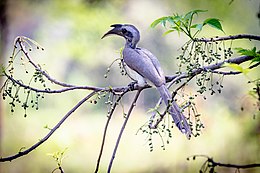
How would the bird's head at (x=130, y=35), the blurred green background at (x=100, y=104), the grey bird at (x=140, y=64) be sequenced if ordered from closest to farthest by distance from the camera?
1. the grey bird at (x=140, y=64)
2. the bird's head at (x=130, y=35)
3. the blurred green background at (x=100, y=104)

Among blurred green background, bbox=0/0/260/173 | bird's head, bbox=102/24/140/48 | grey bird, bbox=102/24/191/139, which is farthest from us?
blurred green background, bbox=0/0/260/173

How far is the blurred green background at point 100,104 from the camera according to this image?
1439 mm

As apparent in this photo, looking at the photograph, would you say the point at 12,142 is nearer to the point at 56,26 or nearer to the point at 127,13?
the point at 56,26

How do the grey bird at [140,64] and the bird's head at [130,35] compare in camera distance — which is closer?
the grey bird at [140,64]

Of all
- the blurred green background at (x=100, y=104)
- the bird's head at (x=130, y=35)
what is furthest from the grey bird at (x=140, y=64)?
the blurred green background at (x=100, y=104)

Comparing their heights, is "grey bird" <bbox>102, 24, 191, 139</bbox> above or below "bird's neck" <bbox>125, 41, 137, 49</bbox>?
below

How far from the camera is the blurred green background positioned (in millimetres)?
1439

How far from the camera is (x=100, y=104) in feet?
4.79

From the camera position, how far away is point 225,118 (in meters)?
1.44

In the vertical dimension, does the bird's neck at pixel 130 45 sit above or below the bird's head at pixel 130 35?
below

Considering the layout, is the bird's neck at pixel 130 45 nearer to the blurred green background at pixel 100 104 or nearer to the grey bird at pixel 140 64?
the grey bird at pixel 140 64

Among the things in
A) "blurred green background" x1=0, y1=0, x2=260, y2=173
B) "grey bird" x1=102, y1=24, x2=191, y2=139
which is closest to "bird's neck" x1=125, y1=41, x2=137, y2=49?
"grey bird" x1=102, y1=24, x2=191, y2=139

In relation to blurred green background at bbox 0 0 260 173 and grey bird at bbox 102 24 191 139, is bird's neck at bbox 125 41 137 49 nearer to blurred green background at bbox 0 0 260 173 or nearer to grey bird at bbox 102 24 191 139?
grey bird at bbox 102 24 191 139

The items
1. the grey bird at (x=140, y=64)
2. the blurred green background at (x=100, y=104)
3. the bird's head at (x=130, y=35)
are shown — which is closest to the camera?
the grey bird at (x=140, y=64)
